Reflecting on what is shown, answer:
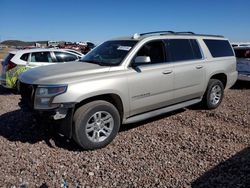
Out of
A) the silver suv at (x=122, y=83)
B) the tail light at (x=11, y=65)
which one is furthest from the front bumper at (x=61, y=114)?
the tail light at (x=11, y=65)

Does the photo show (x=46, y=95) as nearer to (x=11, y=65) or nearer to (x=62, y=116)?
(x=62, y=116)

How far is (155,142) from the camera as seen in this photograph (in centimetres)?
488

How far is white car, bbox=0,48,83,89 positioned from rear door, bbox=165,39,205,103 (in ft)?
16.4

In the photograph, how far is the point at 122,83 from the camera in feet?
15.5

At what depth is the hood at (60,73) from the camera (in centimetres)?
437

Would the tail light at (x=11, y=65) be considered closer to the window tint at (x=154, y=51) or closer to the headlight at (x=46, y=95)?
the headlight at (x=46, y=95)

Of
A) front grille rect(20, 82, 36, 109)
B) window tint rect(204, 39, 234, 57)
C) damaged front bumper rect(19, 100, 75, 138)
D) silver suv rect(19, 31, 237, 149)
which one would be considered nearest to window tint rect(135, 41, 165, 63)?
silver suv rect(19, 31, 237, 149)

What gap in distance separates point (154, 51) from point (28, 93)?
248 cm

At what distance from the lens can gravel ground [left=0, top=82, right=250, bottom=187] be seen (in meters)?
3.65

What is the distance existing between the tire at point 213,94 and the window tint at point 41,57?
5609 millimetres

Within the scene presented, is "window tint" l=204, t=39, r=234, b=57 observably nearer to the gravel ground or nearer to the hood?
the gravel ground

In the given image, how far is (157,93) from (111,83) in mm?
1111

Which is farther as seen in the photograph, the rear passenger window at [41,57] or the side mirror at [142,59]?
the rear passenger window at [41,57]

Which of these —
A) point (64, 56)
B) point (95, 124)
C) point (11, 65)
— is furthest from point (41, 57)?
point (95, 124)
